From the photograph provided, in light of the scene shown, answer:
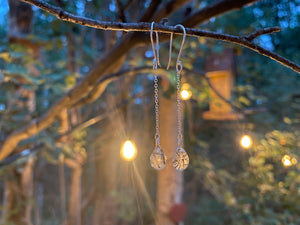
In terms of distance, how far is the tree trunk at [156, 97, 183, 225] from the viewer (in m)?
3.27

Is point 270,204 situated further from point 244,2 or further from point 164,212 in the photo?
point 244,2

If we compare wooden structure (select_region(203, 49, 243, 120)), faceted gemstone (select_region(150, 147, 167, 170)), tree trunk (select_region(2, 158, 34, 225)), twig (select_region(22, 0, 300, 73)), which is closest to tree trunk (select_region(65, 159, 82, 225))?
tree trunk (select_region(2, 158, 34, 225))

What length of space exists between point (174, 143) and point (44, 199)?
790 centimetres

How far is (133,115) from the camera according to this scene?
5.52 metres

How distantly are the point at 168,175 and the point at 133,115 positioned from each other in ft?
7.84

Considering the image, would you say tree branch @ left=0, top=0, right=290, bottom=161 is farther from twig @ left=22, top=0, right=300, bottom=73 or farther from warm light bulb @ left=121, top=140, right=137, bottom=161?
twig @ left=22, top=0, right=300, bottom=73

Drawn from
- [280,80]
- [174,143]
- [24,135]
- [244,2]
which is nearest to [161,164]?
[244,2]

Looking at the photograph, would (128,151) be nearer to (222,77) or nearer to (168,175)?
(168,175)

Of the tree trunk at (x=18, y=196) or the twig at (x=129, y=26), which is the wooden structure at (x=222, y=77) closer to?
the twig at (x=129, y=26)

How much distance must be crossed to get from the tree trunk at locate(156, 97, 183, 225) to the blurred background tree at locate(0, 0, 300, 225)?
0.06 ft

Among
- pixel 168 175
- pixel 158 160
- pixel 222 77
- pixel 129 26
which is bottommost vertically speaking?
pixel 168 175

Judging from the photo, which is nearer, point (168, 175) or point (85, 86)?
point (85, 86)

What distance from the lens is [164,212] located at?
325cm

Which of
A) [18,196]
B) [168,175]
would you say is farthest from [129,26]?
[18,196]
